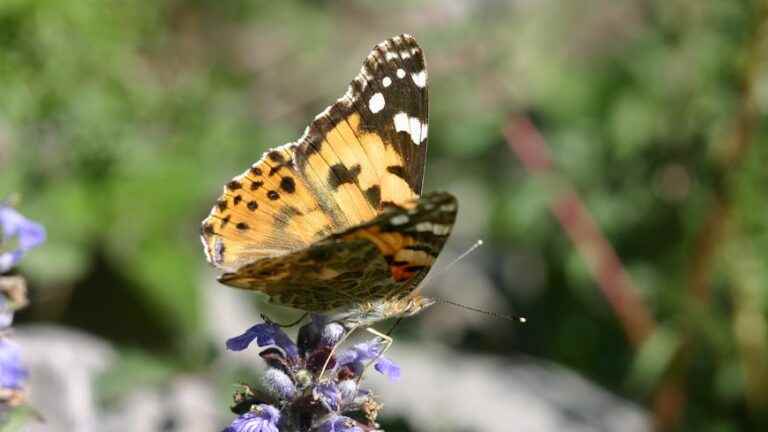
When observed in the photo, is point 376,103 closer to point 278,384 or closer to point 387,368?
point 387,368

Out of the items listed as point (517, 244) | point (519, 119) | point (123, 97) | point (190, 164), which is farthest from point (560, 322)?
point (123, 97)

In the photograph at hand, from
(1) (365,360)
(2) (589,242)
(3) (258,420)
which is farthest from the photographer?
(2) (589,242)

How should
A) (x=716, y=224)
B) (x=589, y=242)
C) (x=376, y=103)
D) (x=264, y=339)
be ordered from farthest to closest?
(x=589, y=242), (x=716, y=224), (x=376, y=103), (x=264, y=339)

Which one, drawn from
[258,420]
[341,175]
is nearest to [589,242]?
[341,175]

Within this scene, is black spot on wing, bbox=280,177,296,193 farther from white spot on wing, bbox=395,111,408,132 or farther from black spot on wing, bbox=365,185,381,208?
white spot on wing, bbox=395,111,408,132

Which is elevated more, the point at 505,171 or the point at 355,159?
the point at 505,171

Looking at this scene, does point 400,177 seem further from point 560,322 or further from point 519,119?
point 560,322

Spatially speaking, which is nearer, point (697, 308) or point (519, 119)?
point (697, 308)
